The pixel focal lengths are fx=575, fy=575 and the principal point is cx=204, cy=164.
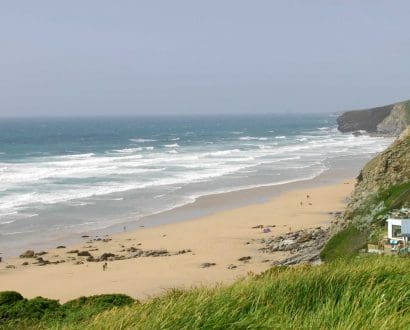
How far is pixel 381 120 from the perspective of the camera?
154375 mm

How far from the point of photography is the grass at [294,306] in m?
5.43

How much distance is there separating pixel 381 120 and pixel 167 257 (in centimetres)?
13593

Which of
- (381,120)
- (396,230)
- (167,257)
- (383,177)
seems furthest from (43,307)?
(381,120)

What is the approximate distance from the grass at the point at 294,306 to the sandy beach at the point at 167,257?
1102 cm

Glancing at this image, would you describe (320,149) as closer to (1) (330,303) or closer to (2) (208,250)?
(2) (208,250)

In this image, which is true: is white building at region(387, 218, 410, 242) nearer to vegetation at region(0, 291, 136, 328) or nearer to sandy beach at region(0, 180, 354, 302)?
sandy beach at region(0, 180, 354, 302)

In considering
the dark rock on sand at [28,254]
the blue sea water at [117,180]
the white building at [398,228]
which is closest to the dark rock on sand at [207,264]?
the dark rock on sand at [28,254]

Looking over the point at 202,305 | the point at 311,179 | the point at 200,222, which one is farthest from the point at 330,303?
the point at 311,179

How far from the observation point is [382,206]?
78.1ft

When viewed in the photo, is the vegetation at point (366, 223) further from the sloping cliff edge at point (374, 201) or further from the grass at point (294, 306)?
the grass at point (294, 306)

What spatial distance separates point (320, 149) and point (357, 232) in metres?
72.9

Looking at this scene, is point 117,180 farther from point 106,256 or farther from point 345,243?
point 345,243

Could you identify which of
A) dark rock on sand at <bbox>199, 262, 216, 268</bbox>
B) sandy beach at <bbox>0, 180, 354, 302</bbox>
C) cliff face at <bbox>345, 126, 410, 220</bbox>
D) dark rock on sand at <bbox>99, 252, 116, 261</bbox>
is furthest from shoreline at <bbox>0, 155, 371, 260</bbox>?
cliff face at <bbox>345, 126, 410, 220</bbox>

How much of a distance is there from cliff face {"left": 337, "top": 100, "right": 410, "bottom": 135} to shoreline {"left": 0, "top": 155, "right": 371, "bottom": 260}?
77742 millimetres
